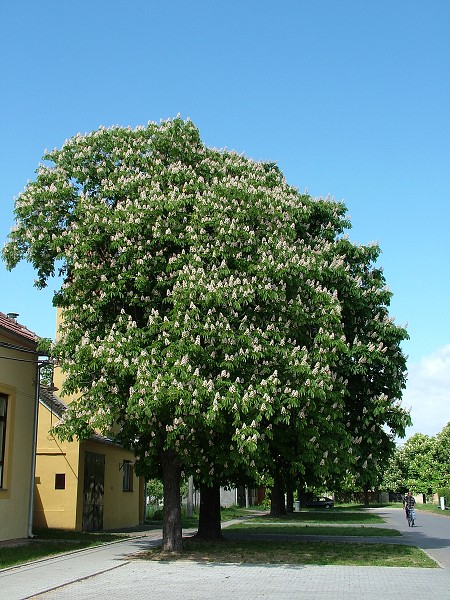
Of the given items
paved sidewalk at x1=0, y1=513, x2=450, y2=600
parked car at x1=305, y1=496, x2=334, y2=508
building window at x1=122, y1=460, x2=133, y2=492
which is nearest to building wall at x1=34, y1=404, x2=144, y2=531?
building window at x1=122, y1=460, x2=133, y2=492

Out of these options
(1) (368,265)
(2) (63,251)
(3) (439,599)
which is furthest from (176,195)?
(3) (439,599)

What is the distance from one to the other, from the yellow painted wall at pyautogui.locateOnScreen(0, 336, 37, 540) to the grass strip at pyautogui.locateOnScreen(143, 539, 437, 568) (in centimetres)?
409

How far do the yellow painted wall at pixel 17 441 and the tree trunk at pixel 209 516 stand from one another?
5.28 m

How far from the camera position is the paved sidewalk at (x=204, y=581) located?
1173 cm

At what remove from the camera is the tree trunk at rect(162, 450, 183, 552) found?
17266 millimetres

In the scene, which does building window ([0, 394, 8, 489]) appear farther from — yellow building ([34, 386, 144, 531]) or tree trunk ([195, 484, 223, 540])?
tree trunk ([195, 484, 223, 540])

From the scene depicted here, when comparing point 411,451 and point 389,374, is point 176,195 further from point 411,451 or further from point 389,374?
point 411,451

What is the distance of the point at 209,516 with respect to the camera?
2158 cm

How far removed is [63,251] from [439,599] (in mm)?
11169

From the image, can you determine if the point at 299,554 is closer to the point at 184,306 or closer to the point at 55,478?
the point at 184,306

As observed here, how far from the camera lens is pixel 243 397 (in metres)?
14.5

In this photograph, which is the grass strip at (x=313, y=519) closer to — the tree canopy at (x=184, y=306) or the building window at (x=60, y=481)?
the building window at (x=60, y=481)

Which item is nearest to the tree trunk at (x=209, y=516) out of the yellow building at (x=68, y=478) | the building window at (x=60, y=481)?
the yellow building at (x=68, y=478)

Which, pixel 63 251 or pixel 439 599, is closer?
pixel 439 599
